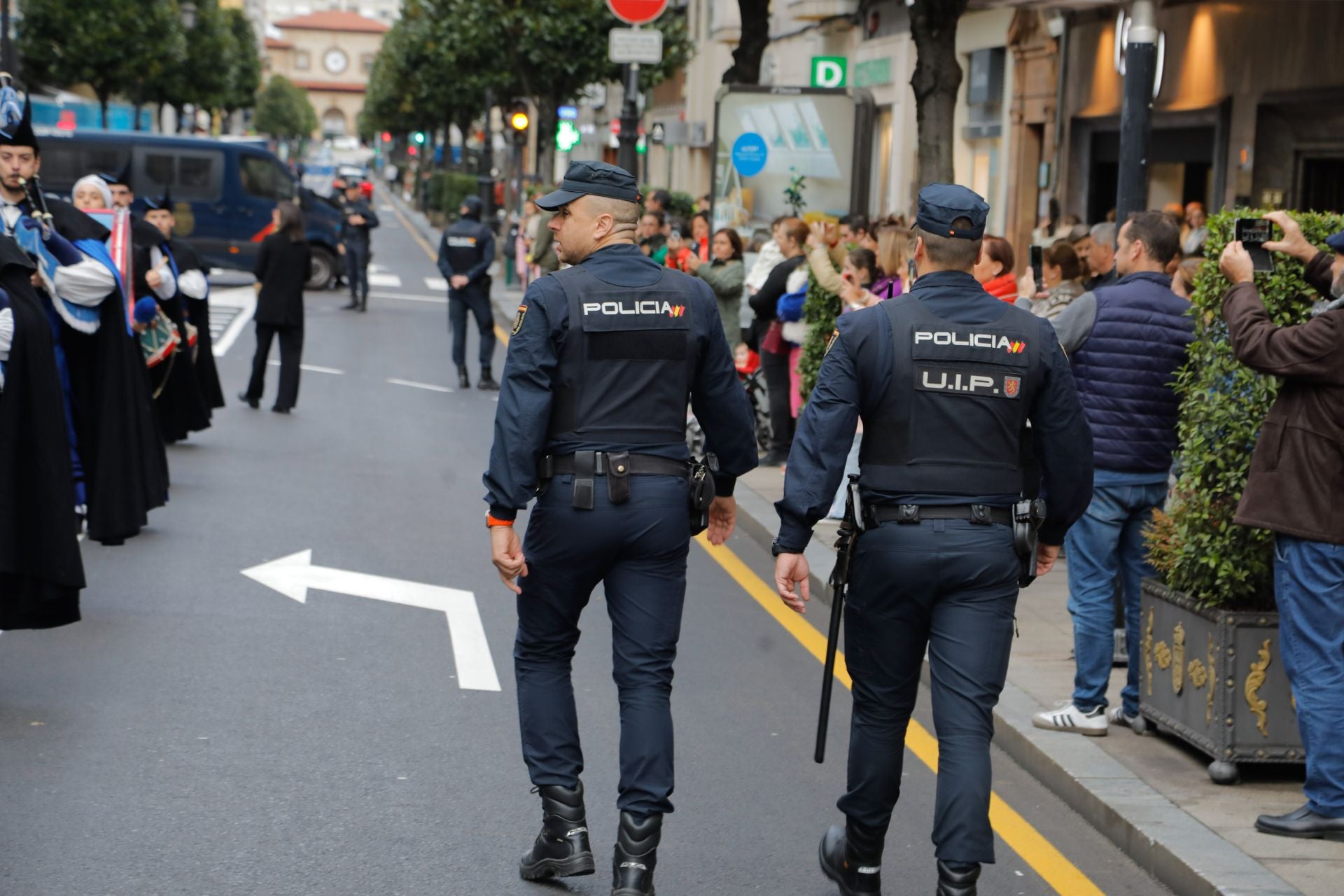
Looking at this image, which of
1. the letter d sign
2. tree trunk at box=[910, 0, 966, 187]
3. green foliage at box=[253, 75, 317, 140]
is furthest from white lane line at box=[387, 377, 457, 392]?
green foliage at box=[253, 75, 317, 140]

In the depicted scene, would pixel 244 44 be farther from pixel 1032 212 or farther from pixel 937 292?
pixel 937 292

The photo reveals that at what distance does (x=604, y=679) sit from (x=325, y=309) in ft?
67.7

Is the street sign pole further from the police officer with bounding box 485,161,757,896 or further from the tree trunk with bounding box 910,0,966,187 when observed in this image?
the police officer with bounding box 485,161,757,896

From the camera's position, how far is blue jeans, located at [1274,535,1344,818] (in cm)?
534

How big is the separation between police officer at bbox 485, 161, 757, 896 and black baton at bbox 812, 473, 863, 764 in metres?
0.39

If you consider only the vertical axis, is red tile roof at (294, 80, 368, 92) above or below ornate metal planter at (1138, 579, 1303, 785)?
above

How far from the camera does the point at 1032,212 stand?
2580 centimetres

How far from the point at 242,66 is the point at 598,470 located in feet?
270

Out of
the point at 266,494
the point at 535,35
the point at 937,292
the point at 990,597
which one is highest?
the point at 535,35

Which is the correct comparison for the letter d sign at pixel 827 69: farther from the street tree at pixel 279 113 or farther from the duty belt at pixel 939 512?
the street tree at pixel 279 113

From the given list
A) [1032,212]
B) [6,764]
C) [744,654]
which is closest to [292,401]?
[744,654]

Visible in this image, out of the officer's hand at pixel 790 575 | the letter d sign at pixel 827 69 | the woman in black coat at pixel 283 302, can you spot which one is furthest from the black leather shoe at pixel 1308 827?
the letter d sign at pixel 827 69

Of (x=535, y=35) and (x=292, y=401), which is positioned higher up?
(x=535, y=35)

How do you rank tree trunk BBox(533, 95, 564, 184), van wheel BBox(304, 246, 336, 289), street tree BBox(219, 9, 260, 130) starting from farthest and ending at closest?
street tree BBox(219, 9, 260, 130), tree trunk BBox(533, 95, 564, 184), van wheel BBox(304, 246, 336, 289)
